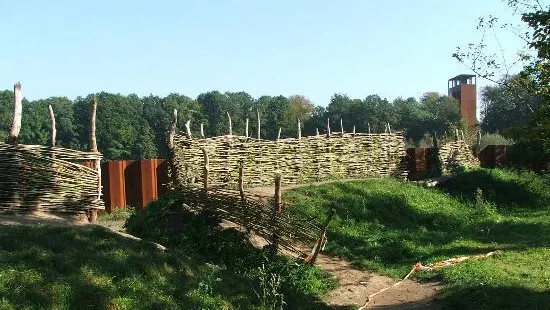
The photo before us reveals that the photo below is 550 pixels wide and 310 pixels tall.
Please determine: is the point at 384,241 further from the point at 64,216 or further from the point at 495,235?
the point at 64,216

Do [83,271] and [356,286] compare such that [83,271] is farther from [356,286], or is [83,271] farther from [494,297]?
[494,297]

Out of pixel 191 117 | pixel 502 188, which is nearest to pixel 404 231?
pixel 502 188

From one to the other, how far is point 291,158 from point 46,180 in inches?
322

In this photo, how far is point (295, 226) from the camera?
29.8 feet

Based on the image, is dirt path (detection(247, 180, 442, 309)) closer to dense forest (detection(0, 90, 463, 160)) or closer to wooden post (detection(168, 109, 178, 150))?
wooden post (detection(168, 109, 178, 150))

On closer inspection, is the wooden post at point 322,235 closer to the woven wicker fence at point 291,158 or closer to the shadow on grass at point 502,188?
the woven wicker fence at point 291,158

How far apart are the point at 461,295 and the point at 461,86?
54.7 meters

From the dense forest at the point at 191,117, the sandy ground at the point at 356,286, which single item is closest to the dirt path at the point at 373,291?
the sandy ground at the point at 356,286

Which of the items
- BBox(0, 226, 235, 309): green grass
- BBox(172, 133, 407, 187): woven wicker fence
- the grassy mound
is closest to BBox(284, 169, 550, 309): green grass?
BBox(172, 133, 407, 187): woven wicker fence

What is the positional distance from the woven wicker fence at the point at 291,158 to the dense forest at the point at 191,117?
1086 inches

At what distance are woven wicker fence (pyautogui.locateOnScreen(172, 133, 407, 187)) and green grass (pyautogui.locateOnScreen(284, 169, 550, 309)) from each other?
5.74 feet

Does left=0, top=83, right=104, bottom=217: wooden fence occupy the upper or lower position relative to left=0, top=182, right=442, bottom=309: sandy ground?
upper

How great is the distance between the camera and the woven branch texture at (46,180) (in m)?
9.87

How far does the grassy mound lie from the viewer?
23.6 feet
